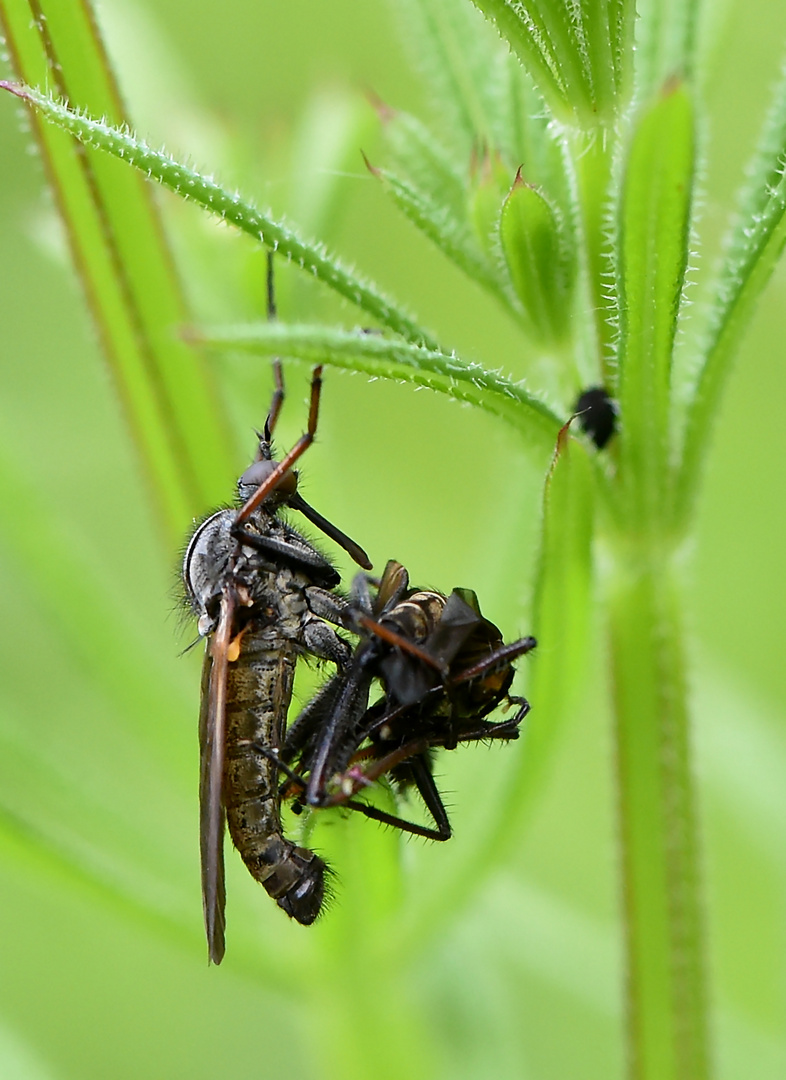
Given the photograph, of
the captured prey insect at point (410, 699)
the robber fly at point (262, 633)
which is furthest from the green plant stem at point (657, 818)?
the robber fly at point (262, 633)

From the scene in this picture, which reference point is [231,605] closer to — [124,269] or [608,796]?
[124,269]

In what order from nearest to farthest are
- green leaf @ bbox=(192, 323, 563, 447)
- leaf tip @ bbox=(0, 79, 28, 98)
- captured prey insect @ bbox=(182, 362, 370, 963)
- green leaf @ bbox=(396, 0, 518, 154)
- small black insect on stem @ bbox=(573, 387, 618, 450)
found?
green leaf @ bbox=(192, 323, 563, 447) < leaf tip @ bbox=(0, 79, 28, 98) < small black insect on stem @ bbox=(573, 387, 618, 450) < green leaf @ bbox=(396, 0, 518, 154) < captured prey insect @ bbox=(182, 362, 370, 963)

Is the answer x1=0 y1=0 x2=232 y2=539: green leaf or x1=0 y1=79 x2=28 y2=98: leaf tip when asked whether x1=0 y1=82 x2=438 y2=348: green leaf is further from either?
x1=0 y1=0 x2=232 y2=539: green leaf

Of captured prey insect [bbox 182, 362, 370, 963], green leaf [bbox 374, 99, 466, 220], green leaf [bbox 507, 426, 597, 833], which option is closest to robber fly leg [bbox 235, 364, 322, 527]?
captured prey insect [bbox 182, 362, 370, 963]

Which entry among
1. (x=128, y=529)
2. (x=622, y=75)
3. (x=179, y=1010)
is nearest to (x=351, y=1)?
(x=128, y=529)

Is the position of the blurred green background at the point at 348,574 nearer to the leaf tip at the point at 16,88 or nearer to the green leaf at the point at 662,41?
the green leaf at the point at 662,41
